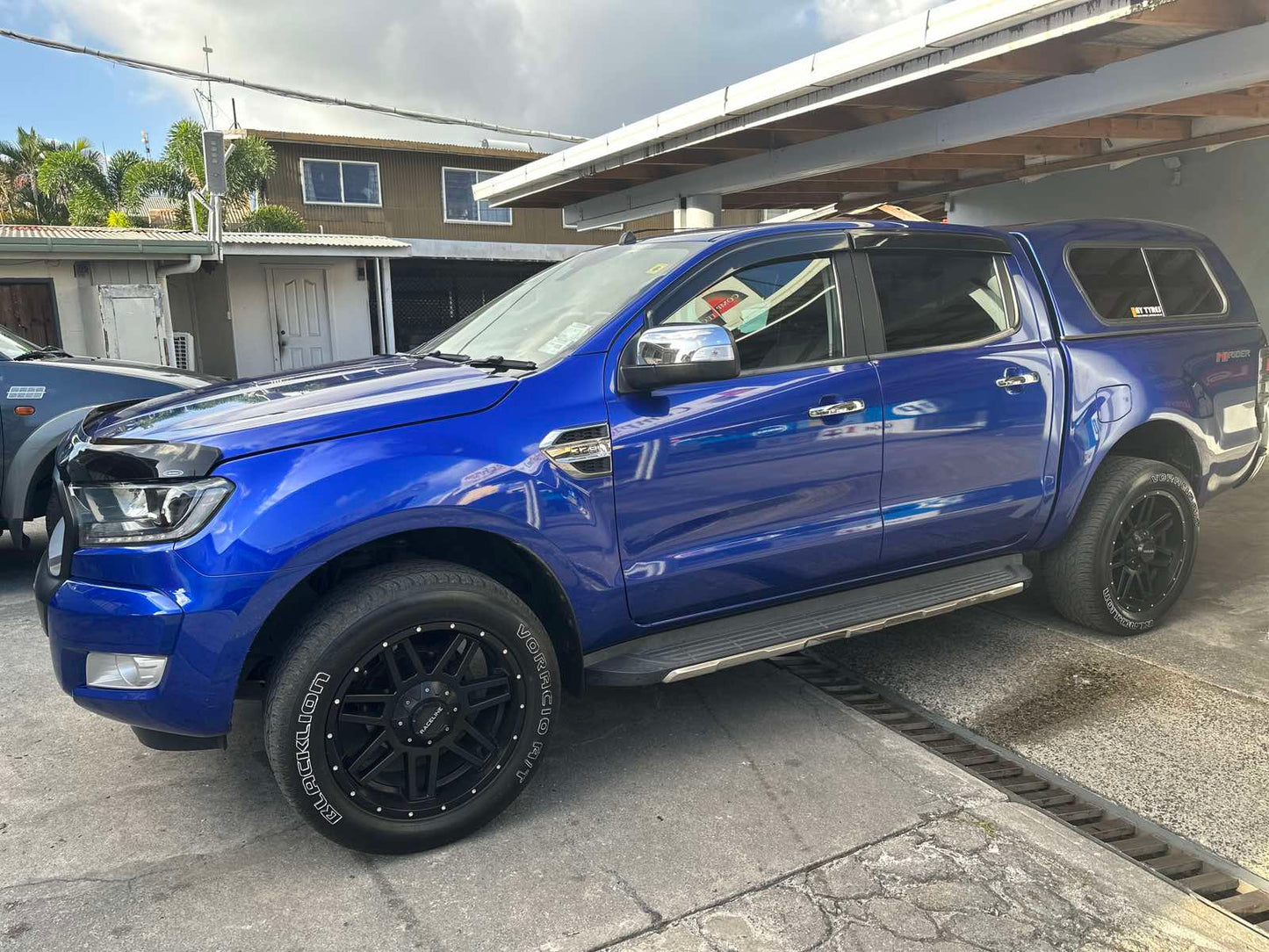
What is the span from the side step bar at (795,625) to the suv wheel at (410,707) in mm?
310

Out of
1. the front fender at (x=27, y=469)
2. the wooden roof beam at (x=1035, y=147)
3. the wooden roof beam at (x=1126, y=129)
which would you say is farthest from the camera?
the wooden roof beam at (x=1035, y=147)

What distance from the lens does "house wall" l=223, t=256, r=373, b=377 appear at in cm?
1603

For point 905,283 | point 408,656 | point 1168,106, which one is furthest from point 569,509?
point 1168,106

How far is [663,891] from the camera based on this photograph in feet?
8.36

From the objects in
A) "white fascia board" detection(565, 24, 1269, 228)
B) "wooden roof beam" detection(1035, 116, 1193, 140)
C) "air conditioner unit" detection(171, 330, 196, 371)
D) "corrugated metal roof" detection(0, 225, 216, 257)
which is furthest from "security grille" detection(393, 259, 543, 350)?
"wooden roof beam" detection(1035, 116, 1193, 140)

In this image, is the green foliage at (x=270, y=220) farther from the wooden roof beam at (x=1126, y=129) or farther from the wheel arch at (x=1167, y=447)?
the wheel arch at (x=1167, y=447)

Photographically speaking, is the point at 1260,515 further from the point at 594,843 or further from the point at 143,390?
the point at 143,390

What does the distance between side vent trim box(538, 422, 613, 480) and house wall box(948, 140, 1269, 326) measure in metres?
7.81

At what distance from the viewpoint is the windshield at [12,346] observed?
5.50 metres

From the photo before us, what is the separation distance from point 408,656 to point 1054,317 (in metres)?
3.10

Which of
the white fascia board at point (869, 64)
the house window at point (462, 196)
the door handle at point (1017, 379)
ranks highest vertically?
the house window at point (462, 196)

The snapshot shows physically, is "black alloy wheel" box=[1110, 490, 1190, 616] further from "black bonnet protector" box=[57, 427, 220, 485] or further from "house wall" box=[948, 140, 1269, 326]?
"house wall" box=[948, 140, 1269, 326]

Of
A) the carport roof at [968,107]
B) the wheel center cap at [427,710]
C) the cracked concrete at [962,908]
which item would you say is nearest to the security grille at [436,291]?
the carport roof at [968,107]

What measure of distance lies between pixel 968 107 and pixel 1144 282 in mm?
2743
